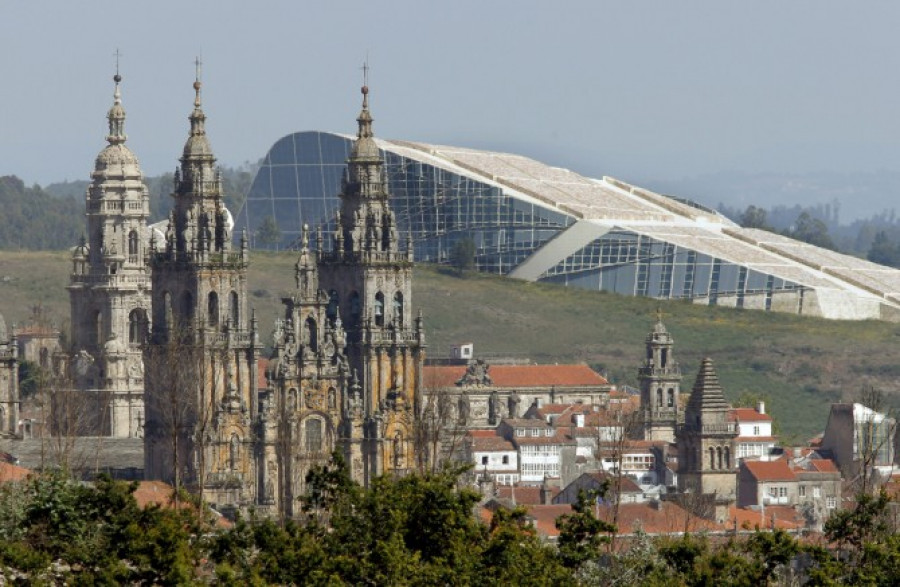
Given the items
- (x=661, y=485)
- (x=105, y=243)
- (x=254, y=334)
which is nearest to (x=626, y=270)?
(x=105, y=243)

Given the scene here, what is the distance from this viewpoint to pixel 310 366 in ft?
372

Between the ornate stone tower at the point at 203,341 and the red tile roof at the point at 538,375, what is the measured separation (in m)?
36.2

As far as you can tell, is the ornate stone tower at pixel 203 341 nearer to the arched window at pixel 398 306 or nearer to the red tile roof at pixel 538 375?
the arched window at pixel 398 306

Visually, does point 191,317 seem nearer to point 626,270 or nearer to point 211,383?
point 211,383

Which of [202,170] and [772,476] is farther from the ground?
[202,170]

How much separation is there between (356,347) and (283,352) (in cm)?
285

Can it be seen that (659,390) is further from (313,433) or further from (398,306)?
(313,433)

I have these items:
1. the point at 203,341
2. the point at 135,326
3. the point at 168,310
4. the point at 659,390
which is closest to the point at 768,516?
the point at 203,341

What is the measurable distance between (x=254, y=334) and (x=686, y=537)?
163ft

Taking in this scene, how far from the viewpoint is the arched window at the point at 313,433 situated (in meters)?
112

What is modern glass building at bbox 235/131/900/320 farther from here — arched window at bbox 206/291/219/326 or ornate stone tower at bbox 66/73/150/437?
arched window at bbox 206/291/219/326

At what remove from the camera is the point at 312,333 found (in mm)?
114312

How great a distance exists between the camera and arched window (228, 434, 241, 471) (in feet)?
356

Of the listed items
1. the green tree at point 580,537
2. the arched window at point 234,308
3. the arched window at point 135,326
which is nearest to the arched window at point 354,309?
the arched window at point 234,308
